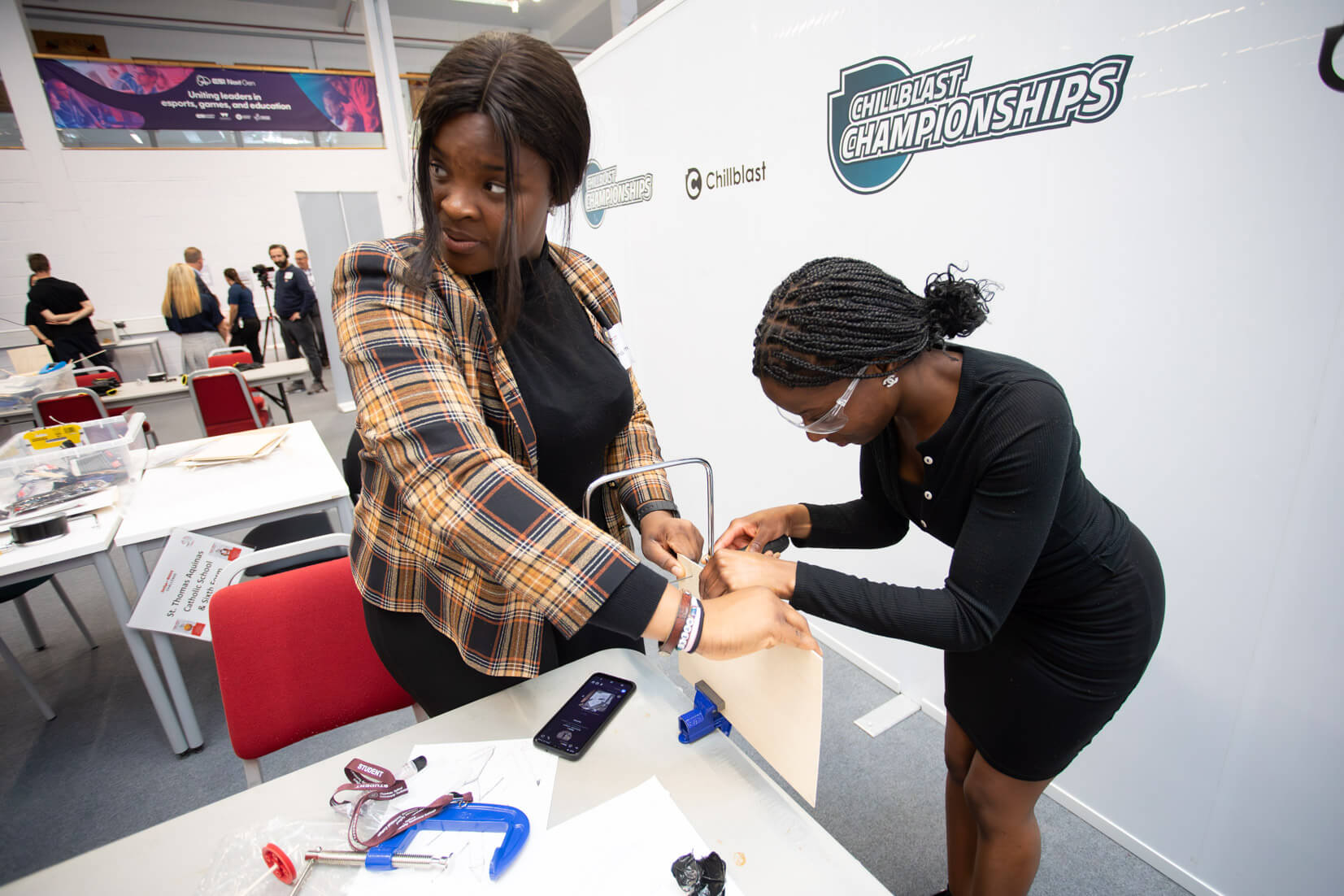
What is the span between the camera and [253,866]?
0.79 metres

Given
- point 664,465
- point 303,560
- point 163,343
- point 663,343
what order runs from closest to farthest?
point 664,465 → point 303,560 → point 663,343 → point 163,343

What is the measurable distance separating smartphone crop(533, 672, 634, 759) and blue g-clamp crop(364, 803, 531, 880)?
0.12m

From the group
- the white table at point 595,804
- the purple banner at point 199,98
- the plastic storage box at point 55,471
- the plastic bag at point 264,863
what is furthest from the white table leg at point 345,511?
the purple banner at point 199,98

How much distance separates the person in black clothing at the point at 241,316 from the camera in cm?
684

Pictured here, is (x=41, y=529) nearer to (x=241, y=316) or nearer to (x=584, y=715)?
(x=584, y=715)

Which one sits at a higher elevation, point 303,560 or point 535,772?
point 535,772

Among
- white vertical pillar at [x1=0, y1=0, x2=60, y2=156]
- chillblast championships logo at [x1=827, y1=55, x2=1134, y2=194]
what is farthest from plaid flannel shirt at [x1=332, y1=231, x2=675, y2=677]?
white vertical pillar at [x1=0, y1=0, x2=60, y2=156]

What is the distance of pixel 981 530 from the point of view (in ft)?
2.81

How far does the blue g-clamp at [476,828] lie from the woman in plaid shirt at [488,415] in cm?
20

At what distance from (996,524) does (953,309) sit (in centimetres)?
32

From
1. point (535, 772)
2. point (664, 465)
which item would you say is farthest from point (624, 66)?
point (535, 772)

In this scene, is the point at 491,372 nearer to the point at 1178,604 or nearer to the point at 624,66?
the point at 1178,604

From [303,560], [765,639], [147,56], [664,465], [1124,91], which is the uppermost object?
[147,56]

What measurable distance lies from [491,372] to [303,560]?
5.76 feet
